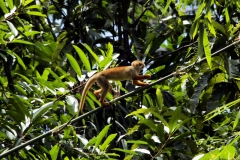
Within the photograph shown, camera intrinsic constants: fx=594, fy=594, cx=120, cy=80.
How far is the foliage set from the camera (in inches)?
154

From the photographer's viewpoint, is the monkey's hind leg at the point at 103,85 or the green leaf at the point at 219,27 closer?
the green leaf at the point at 219,27

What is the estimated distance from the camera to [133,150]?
13.1ft

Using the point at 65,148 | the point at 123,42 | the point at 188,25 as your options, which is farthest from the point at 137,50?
the point at 65,148

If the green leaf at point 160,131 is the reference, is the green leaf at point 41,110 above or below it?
above

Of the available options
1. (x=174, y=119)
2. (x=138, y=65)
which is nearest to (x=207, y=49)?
(x=174, y=119)

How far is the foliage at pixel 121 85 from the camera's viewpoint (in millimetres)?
3910

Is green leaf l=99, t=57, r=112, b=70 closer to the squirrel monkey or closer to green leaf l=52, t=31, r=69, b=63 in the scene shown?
the squirrel monkey

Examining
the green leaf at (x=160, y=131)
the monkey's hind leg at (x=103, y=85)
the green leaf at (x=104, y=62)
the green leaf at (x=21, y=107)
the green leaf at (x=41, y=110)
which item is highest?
the green leaf at (x=104, y=62)

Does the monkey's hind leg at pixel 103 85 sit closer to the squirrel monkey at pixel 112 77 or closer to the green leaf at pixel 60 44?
the squirrel monkey at pixel 112 77

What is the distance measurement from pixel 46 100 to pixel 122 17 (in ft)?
4.16

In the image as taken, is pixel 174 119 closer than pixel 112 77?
Yes

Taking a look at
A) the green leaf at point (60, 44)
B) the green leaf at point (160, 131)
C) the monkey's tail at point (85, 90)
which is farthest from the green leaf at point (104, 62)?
the green leaf at point (60, 44)

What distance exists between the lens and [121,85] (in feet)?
15.6

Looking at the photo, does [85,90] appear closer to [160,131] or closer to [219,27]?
[160,131]
